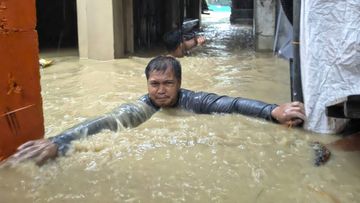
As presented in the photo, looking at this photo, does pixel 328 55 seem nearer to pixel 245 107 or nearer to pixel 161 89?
A: pixel 245 107

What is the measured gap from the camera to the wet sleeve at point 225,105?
3.99 m

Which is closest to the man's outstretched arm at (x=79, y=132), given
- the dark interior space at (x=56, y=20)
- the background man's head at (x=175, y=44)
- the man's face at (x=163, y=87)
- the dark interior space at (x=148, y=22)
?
the man's face at (x=163, y=87)

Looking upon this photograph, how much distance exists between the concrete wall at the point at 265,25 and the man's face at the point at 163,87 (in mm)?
5377

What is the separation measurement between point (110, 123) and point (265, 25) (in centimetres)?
631

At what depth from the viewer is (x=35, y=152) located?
111 inches

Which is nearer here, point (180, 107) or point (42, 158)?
point (42, 158)

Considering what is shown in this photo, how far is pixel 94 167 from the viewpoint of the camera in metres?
2.84

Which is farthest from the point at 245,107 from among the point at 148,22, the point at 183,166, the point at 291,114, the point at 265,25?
the point at 148,22

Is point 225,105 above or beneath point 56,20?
beneath

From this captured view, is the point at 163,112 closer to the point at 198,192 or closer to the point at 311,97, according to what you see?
the point at 311,97

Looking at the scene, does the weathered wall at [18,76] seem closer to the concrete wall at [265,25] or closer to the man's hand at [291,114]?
the man's hand at [291,114]

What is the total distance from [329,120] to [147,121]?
144 cm

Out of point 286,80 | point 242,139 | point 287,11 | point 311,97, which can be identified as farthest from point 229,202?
point 286,80

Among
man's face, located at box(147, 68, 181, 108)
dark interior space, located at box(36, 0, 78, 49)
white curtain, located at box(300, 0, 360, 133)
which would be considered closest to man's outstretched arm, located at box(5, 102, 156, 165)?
man's face, located at box(147, 68, 181, 108)
